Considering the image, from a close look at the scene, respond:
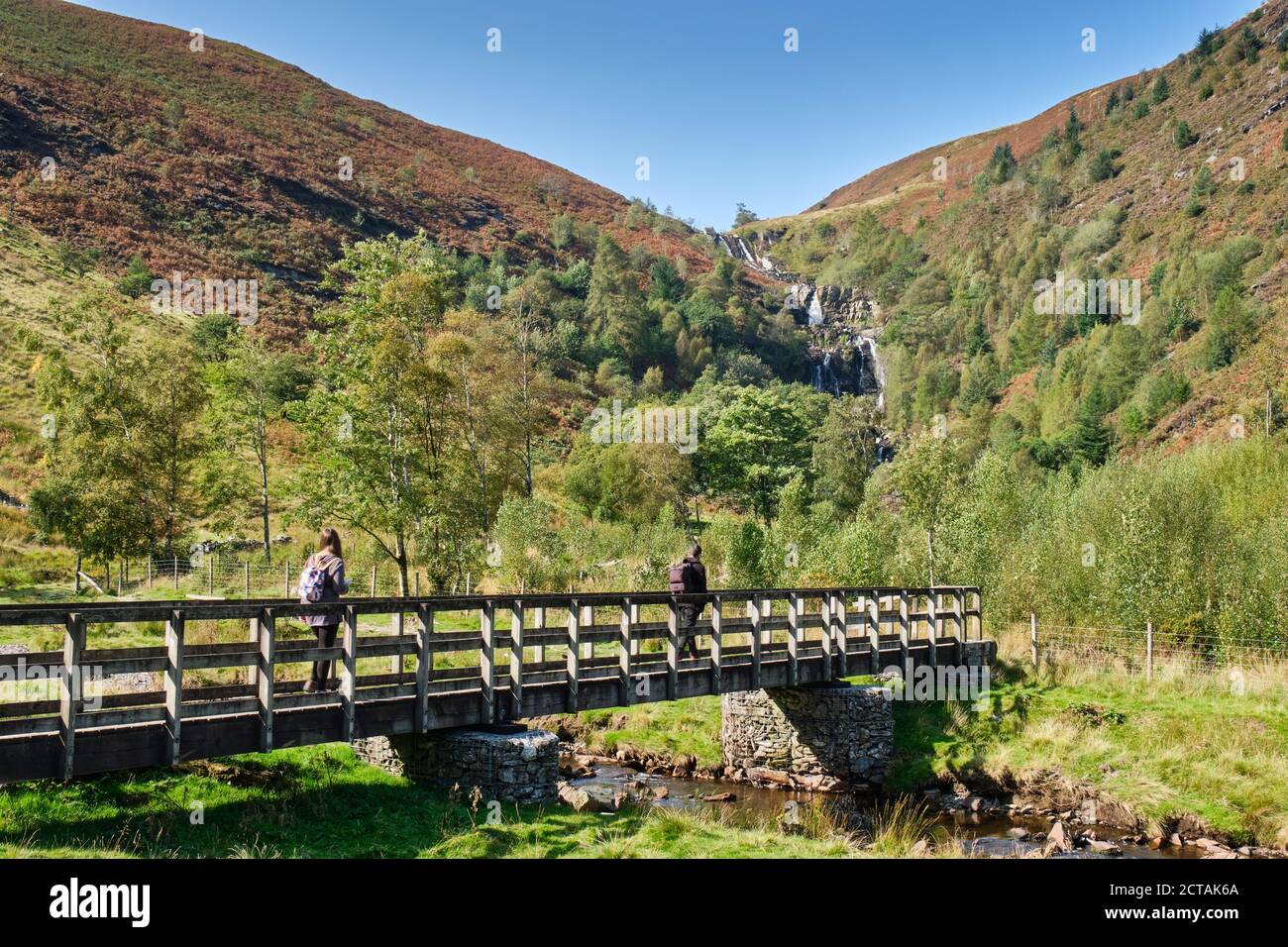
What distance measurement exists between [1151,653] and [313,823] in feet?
66.1

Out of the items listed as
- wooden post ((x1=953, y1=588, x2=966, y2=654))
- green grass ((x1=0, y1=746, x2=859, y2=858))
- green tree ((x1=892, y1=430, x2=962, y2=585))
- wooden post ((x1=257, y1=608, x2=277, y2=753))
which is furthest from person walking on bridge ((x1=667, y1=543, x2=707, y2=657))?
green tree ((x1=892, y1=430, x2=962, y2=585))

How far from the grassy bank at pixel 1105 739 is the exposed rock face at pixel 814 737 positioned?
2.15 ft

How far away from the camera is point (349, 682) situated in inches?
473

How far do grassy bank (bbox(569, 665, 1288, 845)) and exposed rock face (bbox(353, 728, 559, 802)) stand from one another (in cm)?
895

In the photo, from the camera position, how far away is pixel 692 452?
7538cm

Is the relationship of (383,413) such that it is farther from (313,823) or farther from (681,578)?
(313,823)

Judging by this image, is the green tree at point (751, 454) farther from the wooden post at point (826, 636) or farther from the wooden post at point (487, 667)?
the wooden post at point (487, 667)

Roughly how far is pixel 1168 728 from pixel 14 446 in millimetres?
47849

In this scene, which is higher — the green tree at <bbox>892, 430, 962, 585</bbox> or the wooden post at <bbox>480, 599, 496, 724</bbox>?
the green tree at <bbox>892, 430, 962, 585</bbox>

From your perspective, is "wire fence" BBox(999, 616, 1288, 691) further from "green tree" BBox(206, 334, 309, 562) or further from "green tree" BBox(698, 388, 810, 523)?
"green tree" BBox(698, 388, 810, 523)

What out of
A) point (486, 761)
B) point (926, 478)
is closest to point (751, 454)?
point (926, 478)

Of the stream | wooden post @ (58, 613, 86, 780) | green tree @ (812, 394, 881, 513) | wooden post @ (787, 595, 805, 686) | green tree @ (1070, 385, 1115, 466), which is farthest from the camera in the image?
green tree @ (1070, 385, 1115, 466)

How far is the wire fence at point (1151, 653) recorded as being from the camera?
22031mm

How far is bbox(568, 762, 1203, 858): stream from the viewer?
53.5 ft
